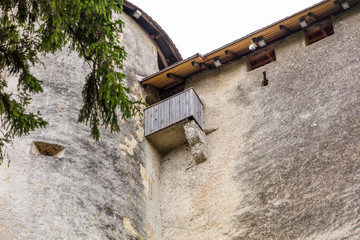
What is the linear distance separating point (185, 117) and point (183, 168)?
1.21 metres

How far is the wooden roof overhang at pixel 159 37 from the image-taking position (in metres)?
16.6

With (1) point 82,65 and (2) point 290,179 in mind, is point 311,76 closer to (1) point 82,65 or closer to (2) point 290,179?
(2) point 290,179

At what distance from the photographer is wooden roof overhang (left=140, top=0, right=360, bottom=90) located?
43.8 ft

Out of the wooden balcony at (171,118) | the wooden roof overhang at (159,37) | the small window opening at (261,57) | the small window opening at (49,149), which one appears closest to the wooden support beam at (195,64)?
the wooden balcony at (171,118)

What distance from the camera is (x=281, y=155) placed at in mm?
11211

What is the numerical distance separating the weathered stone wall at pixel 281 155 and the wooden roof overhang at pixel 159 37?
374 centimetres

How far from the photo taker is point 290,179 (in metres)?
10.6

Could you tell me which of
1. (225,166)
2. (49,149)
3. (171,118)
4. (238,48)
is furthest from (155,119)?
(49,149)

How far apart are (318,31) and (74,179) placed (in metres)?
7.31

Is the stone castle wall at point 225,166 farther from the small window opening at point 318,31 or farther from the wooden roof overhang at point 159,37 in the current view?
the wooden roof overhang at point 159,37

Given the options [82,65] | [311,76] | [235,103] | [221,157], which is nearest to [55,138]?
[82,65]

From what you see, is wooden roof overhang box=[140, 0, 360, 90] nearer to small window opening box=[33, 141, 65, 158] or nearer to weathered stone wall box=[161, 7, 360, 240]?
weathered stone wall box=[161, 7, 360, 240]

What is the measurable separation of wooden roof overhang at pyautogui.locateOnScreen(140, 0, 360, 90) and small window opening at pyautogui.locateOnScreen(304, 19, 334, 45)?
126mm

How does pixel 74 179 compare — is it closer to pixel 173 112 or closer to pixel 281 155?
pixel 173 112
